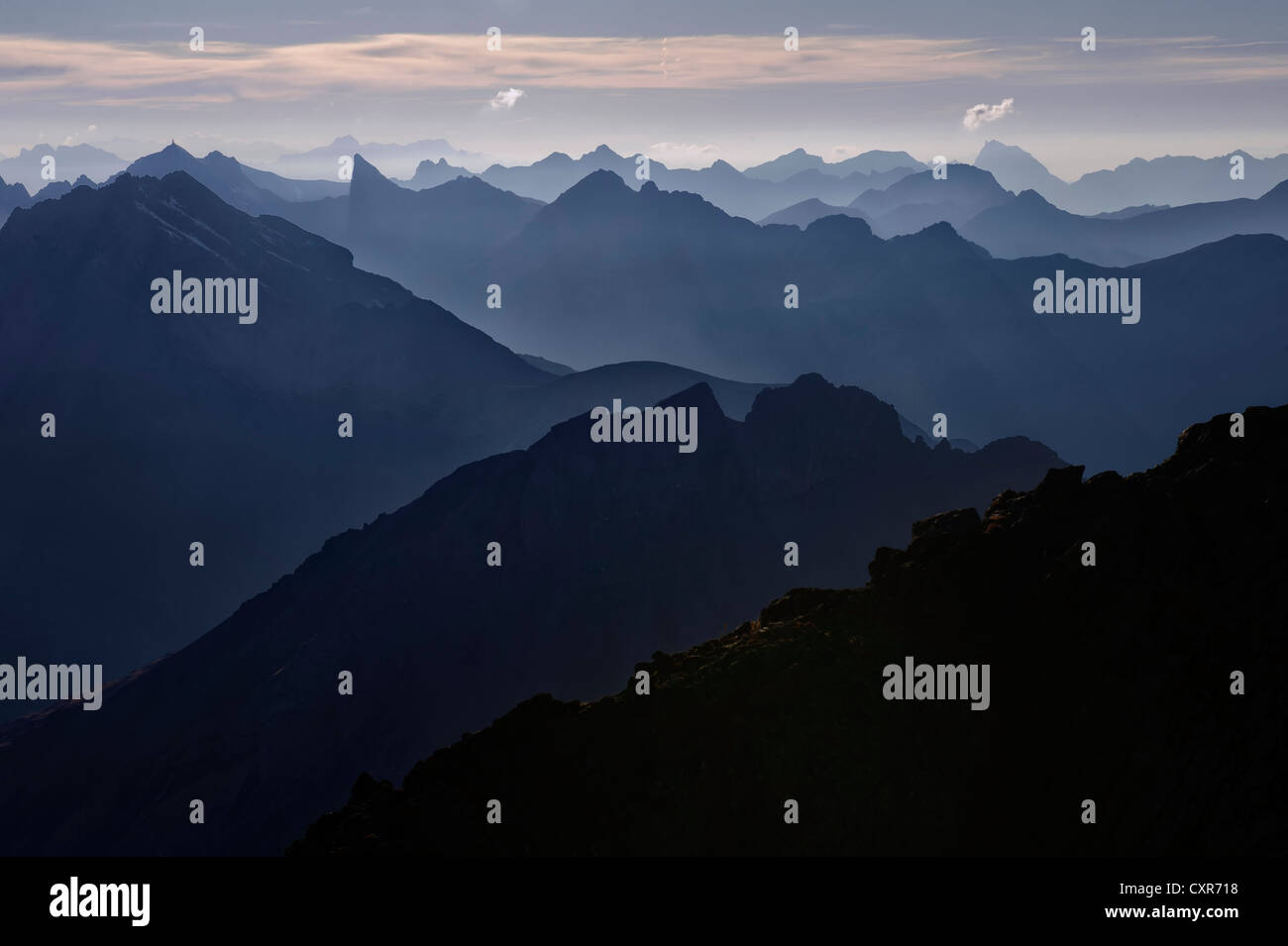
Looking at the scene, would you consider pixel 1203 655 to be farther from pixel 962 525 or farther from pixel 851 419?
pixel 851 419

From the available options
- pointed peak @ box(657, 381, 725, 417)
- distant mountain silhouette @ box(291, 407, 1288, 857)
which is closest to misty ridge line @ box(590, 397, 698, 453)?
pointed peak @ box(657, 381, 725, 417)

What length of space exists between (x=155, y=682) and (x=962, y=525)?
4634 inches

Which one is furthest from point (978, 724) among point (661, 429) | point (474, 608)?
point (661, 429)

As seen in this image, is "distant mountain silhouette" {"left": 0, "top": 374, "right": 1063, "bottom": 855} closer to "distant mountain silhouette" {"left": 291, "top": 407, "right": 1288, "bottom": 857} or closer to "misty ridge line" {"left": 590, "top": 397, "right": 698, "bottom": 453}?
"misty ridge line" {"left": 590, "top": 397, "right": 698, "bottom": 453}

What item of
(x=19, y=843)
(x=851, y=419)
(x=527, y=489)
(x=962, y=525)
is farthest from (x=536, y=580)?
(x=962, y=525)

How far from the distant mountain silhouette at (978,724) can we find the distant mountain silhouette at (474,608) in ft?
224

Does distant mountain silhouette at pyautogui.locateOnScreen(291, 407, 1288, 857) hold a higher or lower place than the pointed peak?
lower

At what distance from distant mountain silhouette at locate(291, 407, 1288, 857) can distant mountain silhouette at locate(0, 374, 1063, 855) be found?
6841cm

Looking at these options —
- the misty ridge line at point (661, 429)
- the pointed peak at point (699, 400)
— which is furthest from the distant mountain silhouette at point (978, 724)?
the pointed peak at point (699, 400)

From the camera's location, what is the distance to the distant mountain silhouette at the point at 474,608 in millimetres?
124562

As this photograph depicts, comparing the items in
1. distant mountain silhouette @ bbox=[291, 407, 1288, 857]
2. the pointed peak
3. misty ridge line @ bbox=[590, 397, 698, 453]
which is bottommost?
distant mountain silhouette @ bbox=[291, 407, 1288, 857]

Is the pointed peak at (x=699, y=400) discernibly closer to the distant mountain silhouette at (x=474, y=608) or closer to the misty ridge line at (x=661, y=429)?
the distant mountain silhouette at (x=474, y=608)

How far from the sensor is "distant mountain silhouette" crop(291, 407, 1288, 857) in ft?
155
